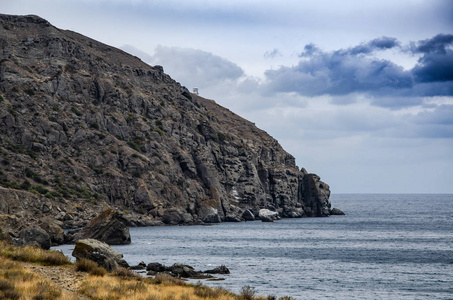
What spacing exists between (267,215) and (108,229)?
3091 inches

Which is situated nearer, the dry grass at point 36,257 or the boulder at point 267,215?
the dry grass at point 36,257

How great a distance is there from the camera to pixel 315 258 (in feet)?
236

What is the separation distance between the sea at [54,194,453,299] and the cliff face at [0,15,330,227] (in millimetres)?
19731

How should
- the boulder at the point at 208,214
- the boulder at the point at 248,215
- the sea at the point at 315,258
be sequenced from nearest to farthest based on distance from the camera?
the sea at the point at 315,258
the boulder at the point at 208,214
the boulder at the point at 248,215

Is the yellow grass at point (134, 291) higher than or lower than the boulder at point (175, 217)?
higher

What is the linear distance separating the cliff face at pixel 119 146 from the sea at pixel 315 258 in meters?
19.7

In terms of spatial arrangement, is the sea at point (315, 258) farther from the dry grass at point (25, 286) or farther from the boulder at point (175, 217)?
the dry grass at point (25, 286)

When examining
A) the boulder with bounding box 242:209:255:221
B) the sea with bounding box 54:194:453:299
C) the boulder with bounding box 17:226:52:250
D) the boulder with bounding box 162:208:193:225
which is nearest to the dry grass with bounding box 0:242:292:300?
the sea with bounding box 54:194:453:299

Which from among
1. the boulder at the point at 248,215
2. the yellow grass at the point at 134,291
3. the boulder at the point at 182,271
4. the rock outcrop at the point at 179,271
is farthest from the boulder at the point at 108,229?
the boulder at the point at 248,215

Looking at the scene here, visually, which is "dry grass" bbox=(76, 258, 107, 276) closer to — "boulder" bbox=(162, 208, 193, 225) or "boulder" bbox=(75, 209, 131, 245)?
"boulder" bbox=(75, 209, 131, 245)

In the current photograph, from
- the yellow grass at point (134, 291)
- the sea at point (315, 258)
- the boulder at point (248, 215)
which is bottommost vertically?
the sea at point (315, 258)

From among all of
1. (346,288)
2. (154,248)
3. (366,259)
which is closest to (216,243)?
(154,248)

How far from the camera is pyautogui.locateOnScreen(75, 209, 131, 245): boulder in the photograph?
80.5 m

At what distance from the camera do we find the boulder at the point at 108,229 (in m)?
80.5
